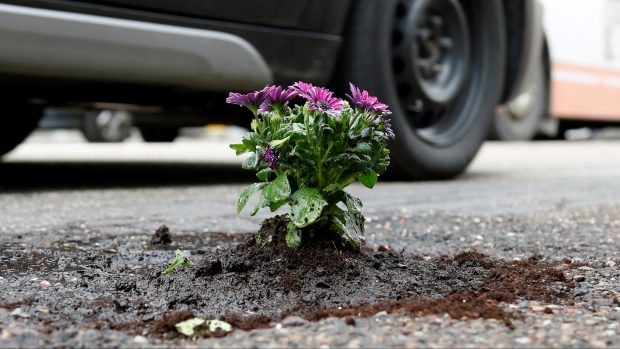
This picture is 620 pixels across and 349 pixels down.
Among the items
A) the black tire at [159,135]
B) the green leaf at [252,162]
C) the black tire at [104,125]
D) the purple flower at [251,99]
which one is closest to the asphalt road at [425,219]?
the green leaf at [252,162]

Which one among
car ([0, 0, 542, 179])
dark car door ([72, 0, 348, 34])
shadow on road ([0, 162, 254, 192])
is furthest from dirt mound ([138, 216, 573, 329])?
shadow on road ([0, 162, 254, 192])

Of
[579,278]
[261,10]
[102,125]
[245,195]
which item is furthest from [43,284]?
[102,125]

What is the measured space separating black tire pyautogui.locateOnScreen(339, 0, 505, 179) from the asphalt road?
151 millimetres

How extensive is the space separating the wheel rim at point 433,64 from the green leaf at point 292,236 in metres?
2.28

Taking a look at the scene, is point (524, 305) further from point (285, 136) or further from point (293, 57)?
point (293, 57)

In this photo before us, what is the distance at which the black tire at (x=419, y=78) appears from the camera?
3703 millimetres

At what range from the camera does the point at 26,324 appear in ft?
4.03

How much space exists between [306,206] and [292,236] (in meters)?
0.10

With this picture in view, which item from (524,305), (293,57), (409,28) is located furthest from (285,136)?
(409,28)

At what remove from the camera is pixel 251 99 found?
1.57 meters

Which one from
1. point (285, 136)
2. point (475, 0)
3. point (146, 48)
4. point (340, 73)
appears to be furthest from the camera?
point (475, 0)

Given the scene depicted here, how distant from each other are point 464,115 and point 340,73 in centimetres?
71

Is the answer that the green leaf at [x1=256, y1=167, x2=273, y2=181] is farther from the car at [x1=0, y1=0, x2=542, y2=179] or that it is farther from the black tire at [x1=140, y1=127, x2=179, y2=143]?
the black tire at [x1=140, y1=127, x2=179, y2=143]

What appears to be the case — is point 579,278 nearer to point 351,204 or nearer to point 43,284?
point 351,204
